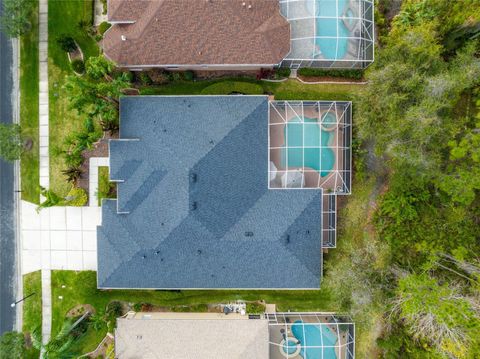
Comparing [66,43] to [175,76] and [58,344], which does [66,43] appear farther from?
[58,344]

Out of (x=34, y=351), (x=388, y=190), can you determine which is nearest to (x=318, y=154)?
(x=388, y=190)

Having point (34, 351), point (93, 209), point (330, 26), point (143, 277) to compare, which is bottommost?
point (34, 351)

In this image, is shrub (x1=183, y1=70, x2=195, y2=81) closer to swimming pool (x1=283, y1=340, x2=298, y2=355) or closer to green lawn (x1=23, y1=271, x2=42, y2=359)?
green lawn (x1=23, y1=271, x2=42, y2=359)

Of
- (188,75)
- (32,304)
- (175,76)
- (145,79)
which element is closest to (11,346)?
(32,304)

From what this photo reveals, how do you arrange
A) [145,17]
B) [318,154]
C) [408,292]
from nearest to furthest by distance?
[408,292], [145,17], [318,154]

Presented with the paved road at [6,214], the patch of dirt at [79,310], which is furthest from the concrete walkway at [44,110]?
the paved road at [6,214]

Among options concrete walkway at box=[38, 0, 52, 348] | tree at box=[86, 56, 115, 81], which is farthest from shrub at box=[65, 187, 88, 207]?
tree at box=[86, 56, 115, 81]

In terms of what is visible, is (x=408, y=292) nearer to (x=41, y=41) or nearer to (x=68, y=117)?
(x=68, y=117)
